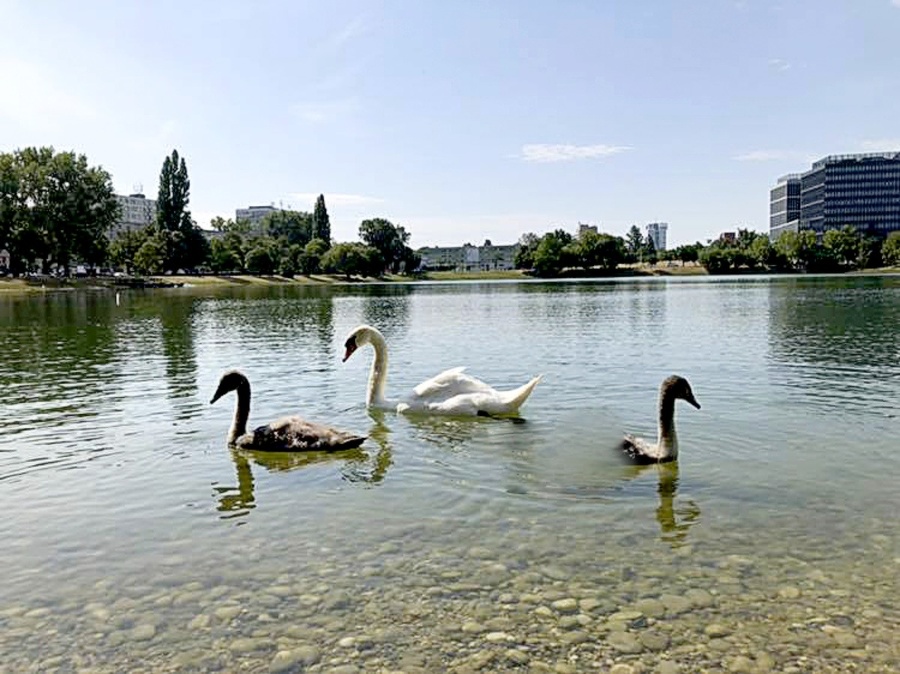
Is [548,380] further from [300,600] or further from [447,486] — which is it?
[300,600]

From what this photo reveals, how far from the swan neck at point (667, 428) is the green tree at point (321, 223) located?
17565 centimetres

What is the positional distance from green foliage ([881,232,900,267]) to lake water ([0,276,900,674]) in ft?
600

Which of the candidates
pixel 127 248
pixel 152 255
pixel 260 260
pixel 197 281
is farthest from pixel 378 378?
pixel 127 248

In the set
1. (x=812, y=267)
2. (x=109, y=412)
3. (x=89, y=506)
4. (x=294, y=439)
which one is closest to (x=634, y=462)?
(x=294, y=439)

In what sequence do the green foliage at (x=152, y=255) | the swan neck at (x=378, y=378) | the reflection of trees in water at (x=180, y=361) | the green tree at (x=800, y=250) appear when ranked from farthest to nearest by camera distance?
the green tree at (x=800, y=250), the green foliage at (x=152, y=255), the reflection of trees in water at (x=180, y=361), the swan neck at (x=378, y=378)

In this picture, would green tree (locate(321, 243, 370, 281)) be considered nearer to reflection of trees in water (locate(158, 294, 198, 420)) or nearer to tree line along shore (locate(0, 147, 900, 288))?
tree line along shore (locate(0, 147, 900, 288))

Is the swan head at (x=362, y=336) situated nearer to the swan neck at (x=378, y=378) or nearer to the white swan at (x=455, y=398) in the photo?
the swan neck at (x=378, y=378)

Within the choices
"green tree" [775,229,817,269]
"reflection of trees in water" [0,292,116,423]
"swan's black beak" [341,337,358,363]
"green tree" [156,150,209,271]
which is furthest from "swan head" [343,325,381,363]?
"green tree" [775,229,817,269]

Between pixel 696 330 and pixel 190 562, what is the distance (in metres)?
30.7

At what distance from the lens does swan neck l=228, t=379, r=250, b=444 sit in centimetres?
1370

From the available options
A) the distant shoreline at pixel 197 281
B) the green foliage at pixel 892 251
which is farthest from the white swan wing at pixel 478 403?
the green foliage at pixel 892 251

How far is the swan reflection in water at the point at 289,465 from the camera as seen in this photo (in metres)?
10.7

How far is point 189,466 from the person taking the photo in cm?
1255

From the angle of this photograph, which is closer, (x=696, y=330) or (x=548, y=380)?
(x=548, y=380)
